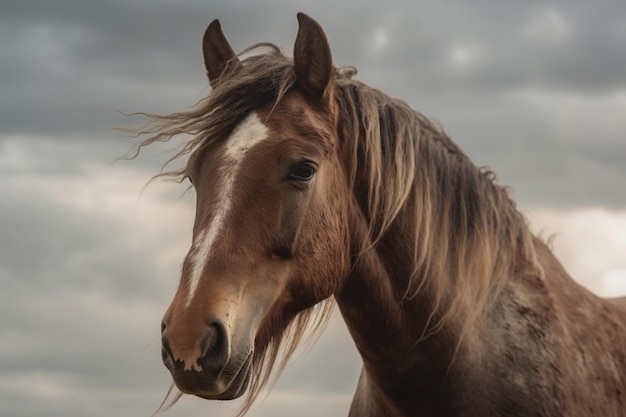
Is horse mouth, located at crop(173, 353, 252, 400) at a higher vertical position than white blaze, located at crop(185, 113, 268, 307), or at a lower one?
lower

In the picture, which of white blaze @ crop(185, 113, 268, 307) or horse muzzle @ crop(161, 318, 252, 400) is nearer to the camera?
horse muzzle @ crop(161, 318, 252, 400)

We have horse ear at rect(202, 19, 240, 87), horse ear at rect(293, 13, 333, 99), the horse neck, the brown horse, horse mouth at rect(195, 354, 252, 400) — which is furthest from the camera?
horse ear at rect(202, 19, 240, 87)

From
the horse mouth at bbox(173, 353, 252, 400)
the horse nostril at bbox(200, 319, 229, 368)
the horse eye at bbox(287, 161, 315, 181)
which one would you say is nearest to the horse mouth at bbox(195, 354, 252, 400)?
the horse mouth at bbox(173, 353, 252, 400)

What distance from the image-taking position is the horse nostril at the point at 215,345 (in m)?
4.52

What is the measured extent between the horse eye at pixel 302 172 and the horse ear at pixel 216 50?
1245mm

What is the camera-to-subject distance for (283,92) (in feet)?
18.1

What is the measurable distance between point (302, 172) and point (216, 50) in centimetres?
140

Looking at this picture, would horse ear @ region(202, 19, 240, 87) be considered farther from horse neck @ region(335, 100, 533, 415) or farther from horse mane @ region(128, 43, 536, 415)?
horse neck @ region(335, 100, 533, 415)

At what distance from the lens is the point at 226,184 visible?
4.99m

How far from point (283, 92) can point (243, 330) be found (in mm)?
1459

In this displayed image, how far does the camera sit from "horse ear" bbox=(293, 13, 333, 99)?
5512 mm

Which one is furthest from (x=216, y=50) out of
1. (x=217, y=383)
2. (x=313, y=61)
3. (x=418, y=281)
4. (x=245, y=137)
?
(x=217, y=383)

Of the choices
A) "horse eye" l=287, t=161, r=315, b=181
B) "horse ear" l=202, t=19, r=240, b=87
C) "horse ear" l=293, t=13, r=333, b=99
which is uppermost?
"horse ear" l=202, t=19, r=240, b=87

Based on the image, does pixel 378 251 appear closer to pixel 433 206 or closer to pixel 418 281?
pixel 418 281
